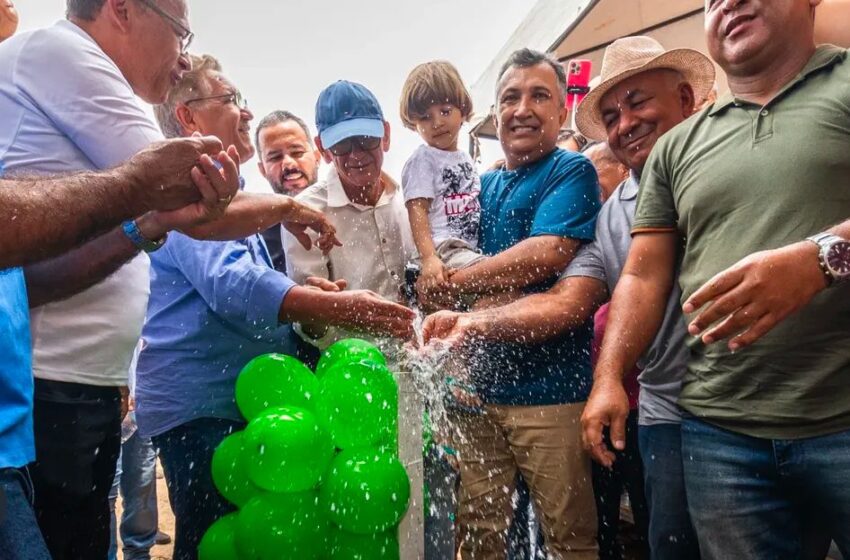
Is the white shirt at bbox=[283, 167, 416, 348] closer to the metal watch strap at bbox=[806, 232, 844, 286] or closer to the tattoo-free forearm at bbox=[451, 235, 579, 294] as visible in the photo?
the tattoo-free forearm at bbox=[451, 235, 579, 294]

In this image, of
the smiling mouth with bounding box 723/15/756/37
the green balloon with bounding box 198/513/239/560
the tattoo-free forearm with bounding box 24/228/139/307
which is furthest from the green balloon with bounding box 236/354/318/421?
the smiling mouth with bounding box 723/15/756/37

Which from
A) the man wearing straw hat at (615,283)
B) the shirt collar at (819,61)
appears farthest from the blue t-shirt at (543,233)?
the shirt collar at (819,61)

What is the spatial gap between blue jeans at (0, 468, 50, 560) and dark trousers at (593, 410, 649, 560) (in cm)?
237

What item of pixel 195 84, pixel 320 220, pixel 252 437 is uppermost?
pixel 195 84

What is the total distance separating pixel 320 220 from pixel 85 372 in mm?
1081

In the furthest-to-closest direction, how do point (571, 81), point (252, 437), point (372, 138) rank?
point (571, 81)
point (372, 138)
point (252, 437)

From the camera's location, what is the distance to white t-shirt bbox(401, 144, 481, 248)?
115 inches

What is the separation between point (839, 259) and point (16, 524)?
6.94ft

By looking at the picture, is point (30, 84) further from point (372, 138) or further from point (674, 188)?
point (674, 188)

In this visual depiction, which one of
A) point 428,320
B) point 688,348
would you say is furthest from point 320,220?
point 688,348

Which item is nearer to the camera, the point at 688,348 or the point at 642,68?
the point at 688,348

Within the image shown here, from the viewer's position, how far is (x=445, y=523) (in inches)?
89.2

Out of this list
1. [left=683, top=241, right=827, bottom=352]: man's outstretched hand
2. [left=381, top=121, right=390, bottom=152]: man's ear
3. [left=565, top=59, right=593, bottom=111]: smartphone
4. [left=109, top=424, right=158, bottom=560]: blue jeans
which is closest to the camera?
[left=683, top=241, right=827, bottom=352]: man's outstretched hand

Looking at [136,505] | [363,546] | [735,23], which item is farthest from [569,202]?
[136,505]
